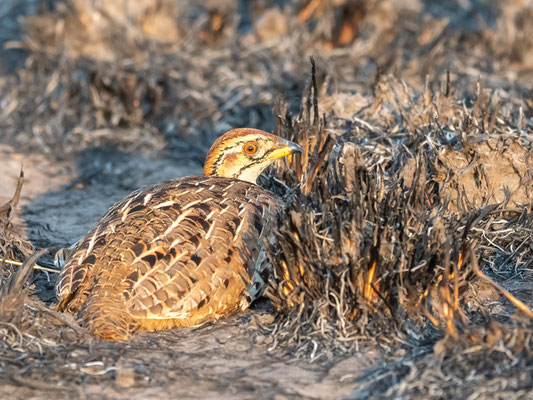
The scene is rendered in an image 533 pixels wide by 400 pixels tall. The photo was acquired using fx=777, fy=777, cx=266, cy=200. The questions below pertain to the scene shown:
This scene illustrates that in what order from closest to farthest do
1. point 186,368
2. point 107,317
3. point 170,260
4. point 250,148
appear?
1. point 186,368
2. point 107,317
3. point 170,260
4. point 250,148

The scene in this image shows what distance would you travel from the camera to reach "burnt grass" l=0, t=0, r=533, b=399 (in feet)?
13.9

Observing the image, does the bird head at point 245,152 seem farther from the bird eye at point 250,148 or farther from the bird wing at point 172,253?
the bird wing at point 172,253

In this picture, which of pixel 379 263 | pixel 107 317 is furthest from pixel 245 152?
pixel 107 317

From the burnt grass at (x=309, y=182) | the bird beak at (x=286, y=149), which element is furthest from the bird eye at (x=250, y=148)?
the burnt grass at (x=309, y=182)

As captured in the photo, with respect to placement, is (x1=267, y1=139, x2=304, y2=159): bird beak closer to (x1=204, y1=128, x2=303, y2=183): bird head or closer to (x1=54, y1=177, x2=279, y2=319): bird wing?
(x1=204, y1=128, x2=303, y2=183): bird head

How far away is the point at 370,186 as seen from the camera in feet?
16.2

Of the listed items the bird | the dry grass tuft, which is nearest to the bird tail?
the bird

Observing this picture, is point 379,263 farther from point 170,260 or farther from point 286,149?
point 286,149

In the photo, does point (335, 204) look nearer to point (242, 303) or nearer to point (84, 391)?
→ point (242, 303)

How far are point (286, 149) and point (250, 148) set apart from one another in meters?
0.29

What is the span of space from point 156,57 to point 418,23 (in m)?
3.84

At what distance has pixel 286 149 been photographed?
5.96 m

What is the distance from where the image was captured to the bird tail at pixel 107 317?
179 inches

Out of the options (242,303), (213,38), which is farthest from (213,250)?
(213,38)
